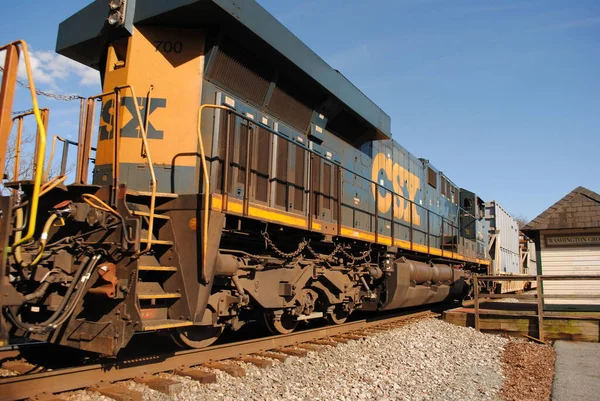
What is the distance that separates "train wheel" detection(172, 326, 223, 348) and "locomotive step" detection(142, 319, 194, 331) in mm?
513

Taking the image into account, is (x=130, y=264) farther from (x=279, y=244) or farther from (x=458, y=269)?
(x=458, y=269)

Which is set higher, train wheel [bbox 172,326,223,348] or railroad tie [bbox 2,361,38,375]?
train wheel [bbox 172,326,223,348]

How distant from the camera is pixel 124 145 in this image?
5.08m

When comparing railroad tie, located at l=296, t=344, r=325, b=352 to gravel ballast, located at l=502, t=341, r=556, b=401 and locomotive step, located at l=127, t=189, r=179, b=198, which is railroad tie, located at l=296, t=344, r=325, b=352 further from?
locomotive step, located at l=127, t=189, r=179, b=198

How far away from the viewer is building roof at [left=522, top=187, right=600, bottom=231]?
10.2 metres

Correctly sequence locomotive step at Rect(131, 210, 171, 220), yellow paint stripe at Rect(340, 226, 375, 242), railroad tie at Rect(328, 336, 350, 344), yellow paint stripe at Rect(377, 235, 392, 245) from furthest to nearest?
1. yellow paint stripe at Rect(377, 235, 392, 245)
2. yellow paint stripe at Rect(340, 226, 375, 242)
3. railroad tie at Rect(328, 336, 350, 344)
4. locomotive step at Rect(131, 210, 171, 220)

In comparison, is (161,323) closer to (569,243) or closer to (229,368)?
(229,368)

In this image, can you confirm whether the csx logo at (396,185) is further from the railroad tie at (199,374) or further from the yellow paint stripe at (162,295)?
the yellow paint stripe at (162,295)

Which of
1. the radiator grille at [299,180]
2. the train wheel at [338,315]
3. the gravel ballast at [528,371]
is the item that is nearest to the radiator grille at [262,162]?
the radiator grille at [299,180]

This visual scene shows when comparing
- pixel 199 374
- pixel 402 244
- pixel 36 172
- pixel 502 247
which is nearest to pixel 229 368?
pixel 199 374

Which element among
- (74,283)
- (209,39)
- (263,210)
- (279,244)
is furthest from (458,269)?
(74,283)

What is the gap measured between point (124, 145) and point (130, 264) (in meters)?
1.64

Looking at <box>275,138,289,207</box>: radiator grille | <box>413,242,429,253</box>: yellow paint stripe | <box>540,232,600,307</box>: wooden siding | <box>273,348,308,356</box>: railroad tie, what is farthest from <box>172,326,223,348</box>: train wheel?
<box>540,232,600,307</box>: wooden siding

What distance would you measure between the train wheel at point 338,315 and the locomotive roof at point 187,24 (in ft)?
11.9
